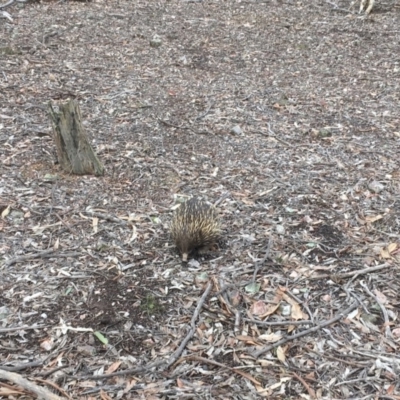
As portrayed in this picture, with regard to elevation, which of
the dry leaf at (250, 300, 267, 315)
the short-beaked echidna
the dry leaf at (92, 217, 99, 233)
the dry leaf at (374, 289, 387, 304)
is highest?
the short-beaked echidna

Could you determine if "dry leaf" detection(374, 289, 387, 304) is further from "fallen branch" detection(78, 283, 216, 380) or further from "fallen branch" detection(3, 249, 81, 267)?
"fallen branch" detection(3, 249, 81, 267)

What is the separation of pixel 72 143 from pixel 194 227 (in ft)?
4.53

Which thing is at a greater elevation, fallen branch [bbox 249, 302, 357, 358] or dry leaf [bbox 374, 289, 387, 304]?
dry leaf [bbox 374, 289, 387, 304]

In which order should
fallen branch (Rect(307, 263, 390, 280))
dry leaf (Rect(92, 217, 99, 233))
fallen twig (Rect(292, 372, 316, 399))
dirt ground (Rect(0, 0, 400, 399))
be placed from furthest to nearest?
dry leaf (Rect(92, 217, 99, 233)) < fallen branch (Rect(307, 263, 390, 280)) < dirt ground (Rect(0, 0, 400, 399)) < fallen twig (Rect(292, 372, 316, 399))

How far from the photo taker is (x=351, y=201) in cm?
366

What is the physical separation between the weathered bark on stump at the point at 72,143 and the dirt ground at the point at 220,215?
0.33 ft

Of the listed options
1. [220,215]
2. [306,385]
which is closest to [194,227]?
[220,215]

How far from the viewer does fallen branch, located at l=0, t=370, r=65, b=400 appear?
2049 millimetres

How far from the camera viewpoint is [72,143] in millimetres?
3691

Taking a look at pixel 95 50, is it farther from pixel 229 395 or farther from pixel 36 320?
pixel 229 395

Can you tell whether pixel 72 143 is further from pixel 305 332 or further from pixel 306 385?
pixel 306 385

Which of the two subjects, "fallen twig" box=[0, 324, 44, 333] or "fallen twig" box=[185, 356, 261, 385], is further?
"fallen twig" box=[0, 324, 44, 333]

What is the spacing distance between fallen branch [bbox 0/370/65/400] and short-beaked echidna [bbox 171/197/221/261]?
1172mm

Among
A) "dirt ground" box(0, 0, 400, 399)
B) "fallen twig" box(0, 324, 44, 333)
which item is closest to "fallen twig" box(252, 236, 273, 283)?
"dirt ground" box(0, 0, 400, 399)
